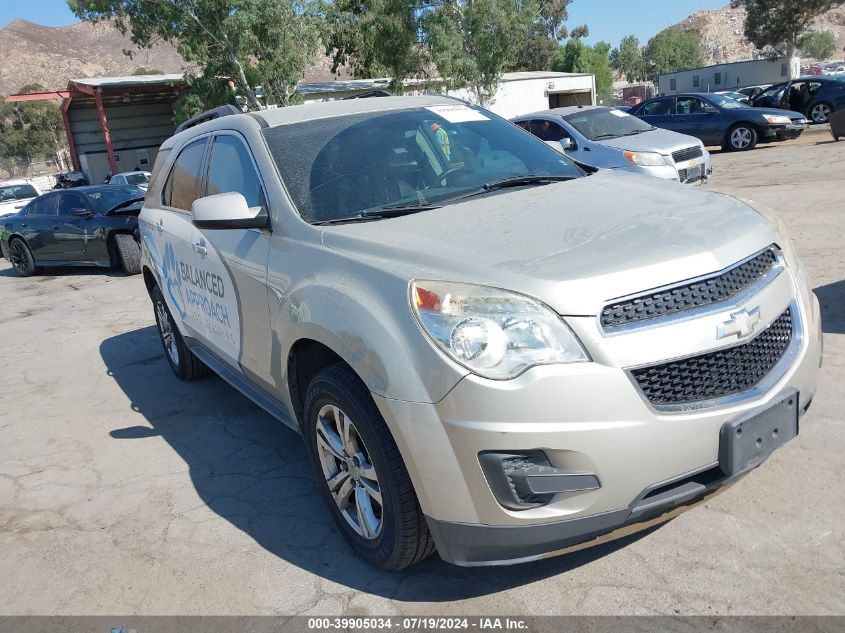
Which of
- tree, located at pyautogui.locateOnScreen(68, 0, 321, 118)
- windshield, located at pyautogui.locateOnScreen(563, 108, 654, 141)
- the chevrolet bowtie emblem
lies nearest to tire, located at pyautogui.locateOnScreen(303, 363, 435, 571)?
the chevrolet bowtie emblem

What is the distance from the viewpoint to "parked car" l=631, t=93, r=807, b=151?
18.3 m

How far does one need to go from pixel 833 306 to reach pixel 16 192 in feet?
72.4

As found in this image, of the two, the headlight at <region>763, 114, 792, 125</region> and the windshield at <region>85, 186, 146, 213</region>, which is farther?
the headlight at <region>763, 114, 792, 125</region>

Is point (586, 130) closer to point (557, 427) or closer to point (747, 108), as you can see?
point (747, 108)

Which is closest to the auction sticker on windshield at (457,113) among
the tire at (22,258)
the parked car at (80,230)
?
the parked car at (80,230)

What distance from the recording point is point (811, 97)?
21703 mm

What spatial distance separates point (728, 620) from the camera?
249 centimetres

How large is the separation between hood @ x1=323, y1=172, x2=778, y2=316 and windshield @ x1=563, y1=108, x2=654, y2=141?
10.1m

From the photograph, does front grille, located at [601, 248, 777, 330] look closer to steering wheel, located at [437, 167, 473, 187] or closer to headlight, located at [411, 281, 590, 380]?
headlight, located at [411, 281, 590, 380]

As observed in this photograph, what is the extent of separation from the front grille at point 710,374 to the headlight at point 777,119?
17915 mm

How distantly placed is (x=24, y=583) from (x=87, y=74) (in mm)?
166251

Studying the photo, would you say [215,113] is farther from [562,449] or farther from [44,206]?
[44,206]

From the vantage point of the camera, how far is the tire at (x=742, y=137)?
1855 centimetres

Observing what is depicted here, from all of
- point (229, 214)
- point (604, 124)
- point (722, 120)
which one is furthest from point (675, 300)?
point (722, 120)
